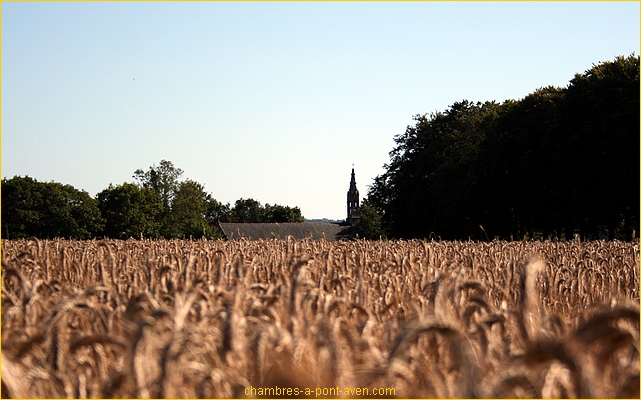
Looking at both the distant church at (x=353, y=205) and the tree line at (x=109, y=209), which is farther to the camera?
the distant church at (x=353, y=205)

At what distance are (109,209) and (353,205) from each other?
1738 inches

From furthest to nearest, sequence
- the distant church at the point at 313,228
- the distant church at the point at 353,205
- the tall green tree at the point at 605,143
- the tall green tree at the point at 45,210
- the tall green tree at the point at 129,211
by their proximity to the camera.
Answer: the distant church at the point at 353,205 → the distant church at the point at 313,228 → the tall green tree at the point at 129,211 → the tall green tree at the point at 45,210 → the tall green tree at the point at 605,143

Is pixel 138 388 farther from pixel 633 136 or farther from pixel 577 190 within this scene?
pixel 577 190

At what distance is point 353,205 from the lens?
5172 inches

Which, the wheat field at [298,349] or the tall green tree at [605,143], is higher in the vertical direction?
the tall green tree at [605,143]

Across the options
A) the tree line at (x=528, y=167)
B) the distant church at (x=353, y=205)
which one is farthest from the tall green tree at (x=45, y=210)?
the distant church at (x=353, y=205)

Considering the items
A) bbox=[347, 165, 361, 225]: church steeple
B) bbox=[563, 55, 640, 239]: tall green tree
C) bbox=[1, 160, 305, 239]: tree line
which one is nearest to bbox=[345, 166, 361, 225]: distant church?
bbox=[347, 165, 361, 225]: church steeple

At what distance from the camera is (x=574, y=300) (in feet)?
25.6

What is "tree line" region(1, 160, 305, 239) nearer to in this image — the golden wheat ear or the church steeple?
the church steeple

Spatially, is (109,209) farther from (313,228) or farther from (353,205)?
(353,205)

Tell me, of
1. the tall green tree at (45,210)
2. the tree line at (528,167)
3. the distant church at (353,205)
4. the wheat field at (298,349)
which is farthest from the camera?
the distant church at (353,205)

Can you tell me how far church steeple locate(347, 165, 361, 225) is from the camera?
12905cm

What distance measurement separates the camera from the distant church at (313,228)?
10906 cm

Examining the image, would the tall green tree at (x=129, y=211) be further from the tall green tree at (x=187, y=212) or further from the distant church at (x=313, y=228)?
the distant church at (x=313, y=228)
